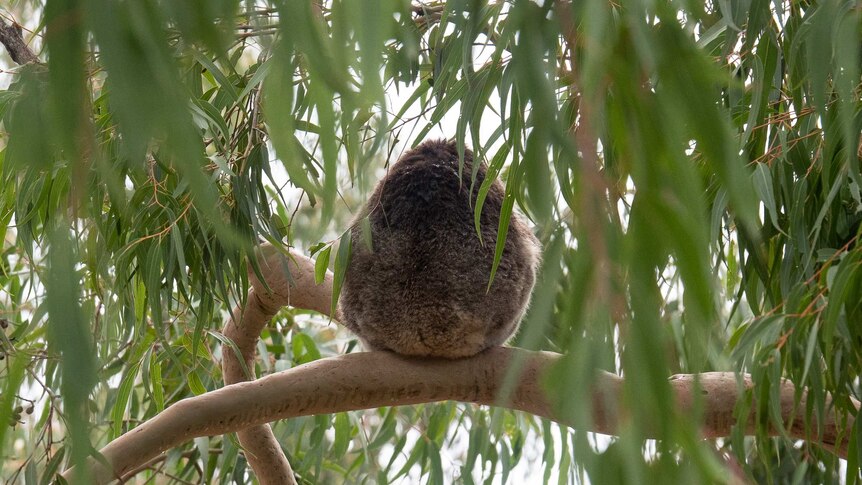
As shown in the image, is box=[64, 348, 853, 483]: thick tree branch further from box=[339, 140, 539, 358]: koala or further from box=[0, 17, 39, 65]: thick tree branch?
box=[0, 17, 39, 65]: thick tree branch

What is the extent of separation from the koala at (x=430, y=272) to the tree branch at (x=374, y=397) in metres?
0.07

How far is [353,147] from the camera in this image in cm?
Result: 76

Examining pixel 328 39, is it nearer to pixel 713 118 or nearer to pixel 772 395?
pixel 713 118

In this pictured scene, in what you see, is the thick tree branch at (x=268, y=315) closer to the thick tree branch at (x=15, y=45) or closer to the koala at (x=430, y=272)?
the koala at (x=430, y=272)

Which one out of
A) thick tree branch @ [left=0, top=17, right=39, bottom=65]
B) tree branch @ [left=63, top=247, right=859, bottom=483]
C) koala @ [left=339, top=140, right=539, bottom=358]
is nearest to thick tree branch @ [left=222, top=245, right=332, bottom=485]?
koala @ [left=339, top=140, right=539, bottom=358]

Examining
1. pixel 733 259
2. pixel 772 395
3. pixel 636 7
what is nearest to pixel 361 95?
pixel 636 7

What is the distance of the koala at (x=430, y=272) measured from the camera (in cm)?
208

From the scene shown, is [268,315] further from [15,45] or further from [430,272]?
[15,45]

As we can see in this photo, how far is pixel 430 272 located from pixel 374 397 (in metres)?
0.34

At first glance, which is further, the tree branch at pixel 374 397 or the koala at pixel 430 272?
the koala at pixel 430 272

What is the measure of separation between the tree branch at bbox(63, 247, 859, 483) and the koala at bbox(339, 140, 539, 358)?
0.07 m

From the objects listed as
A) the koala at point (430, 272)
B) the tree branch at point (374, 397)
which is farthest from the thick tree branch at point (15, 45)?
the koala at point (430, 272)

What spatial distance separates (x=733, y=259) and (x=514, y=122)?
1.09 m

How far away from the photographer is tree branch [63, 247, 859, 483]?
1640 millimetres
